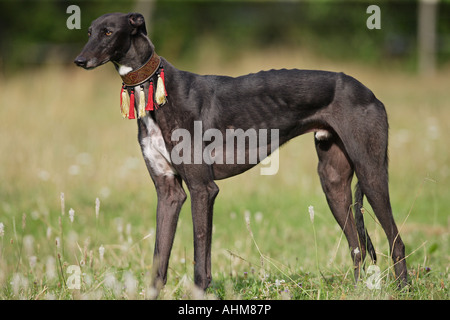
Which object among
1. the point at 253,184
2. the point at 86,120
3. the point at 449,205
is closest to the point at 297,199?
the point at 253,184

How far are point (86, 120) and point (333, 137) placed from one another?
8.02 m

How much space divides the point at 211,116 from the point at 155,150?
16.8 inches

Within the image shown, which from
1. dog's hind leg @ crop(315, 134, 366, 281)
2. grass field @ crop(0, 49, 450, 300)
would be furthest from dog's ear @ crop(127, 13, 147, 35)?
dog's hind leg @ crop(315, 134, 366, 281)

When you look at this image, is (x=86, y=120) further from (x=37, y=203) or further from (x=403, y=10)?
(x=403, y=10)

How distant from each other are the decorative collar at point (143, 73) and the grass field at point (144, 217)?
2.68 ft

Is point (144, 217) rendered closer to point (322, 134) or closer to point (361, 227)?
point (361, 227)

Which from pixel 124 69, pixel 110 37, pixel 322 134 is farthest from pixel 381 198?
pixel 110 37

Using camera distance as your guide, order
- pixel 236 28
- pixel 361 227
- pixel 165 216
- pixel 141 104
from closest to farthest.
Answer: pixel 141 104
pixel 165 216
pixel 361 227
pixel 236 28

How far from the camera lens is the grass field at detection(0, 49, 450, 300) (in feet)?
13.8

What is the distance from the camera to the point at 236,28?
90.3 feet

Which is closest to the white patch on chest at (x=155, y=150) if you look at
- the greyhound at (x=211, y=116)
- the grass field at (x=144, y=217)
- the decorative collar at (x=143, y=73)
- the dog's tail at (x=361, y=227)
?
the greyhound at (x=211, y=116)

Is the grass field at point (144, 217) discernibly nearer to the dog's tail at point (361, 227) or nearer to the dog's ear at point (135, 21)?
the dog's tail at point (361, 227)

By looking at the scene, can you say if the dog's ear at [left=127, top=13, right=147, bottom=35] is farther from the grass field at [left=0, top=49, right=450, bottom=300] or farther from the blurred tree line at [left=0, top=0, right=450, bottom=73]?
the blurred tree line at [left=0, top=0, right=450, bottom=73]

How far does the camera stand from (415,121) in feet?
41.4
